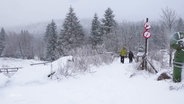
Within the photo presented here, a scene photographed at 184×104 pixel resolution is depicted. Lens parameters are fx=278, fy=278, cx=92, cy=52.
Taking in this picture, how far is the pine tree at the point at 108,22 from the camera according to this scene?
4916 centimetres

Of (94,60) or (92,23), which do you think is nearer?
(94,60)

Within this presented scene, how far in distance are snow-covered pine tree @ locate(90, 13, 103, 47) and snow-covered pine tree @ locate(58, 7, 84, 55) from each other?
6.71ft

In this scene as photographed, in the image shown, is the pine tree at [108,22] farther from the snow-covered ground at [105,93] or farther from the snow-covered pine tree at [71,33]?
the snow-covered ground at [105,93]

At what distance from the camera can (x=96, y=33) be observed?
50344 millimetres

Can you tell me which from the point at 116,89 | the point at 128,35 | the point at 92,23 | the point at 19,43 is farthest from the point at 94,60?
the point at 19,43

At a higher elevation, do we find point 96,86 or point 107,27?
point 107,27

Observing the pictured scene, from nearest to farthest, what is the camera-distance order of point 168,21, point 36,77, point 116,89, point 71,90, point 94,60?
point 116,89 < point 71,90 < point 36,77 < point 94,60 < point 168,21

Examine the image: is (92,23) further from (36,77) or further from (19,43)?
(19,43)

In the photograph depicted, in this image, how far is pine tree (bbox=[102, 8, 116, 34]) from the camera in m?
49.2

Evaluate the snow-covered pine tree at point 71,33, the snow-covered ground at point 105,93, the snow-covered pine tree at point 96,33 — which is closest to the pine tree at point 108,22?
the snow-covered pine tree at point 96,33

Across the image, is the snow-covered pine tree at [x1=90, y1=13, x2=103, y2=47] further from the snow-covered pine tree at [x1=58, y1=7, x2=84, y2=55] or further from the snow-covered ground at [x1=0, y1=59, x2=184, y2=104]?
the snow-covered ground at [x1=0, y1=59, x2=184, y2=104]

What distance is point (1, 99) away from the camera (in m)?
11.8

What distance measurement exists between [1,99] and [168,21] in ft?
81.7

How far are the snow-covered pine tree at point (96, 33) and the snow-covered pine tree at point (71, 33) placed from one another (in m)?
2.05
